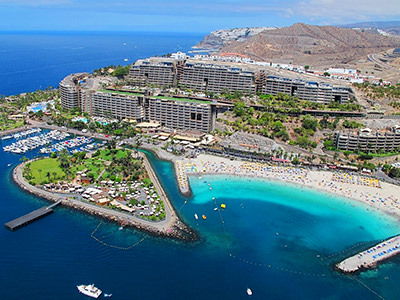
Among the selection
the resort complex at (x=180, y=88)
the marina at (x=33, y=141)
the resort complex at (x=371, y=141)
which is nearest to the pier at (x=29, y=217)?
the marina at (x=33, y=141)

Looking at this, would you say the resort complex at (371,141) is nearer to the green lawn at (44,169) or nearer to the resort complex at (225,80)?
the resort complex at (225,80)

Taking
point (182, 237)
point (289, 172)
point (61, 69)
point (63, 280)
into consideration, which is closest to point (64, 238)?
point (63, 280)

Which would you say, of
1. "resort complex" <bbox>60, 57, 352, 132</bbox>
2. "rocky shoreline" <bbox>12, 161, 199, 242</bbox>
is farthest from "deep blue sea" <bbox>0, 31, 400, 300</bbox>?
"resort complex" <bbox>60, 57, 352, 132</bbox>

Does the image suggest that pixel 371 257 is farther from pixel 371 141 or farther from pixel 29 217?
pixel 29 217

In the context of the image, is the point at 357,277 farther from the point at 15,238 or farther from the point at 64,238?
the point at 15,238

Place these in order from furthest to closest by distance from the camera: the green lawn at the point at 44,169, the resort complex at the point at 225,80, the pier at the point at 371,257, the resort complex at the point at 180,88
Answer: the resort complex at the point at 225,80
the resort complex at the point at 180,88
the green lawn at the point at 44,169
the pier at the point at 371,257

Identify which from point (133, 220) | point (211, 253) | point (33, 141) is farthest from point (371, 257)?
point (33, 141)
